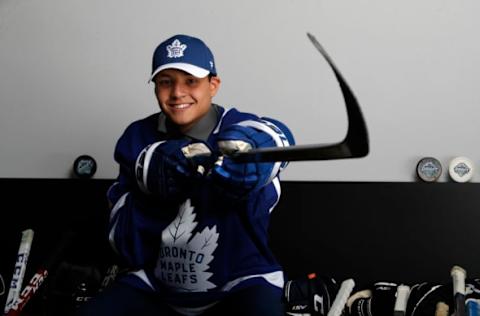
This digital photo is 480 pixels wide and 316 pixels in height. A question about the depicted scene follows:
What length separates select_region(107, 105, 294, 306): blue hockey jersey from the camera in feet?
5.81

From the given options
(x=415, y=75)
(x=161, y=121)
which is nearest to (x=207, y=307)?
(x=161, y=121)

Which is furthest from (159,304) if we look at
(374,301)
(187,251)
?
(374,301)

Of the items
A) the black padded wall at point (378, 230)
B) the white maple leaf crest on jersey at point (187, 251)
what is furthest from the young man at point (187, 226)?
the black padded wall at point (378, 230)

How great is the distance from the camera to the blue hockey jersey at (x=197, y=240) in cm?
177

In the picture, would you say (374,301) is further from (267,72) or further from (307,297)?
(267,72)

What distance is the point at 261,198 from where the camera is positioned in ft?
5.92

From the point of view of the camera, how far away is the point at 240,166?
155 cm

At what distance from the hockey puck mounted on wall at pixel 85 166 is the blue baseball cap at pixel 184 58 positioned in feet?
3.24

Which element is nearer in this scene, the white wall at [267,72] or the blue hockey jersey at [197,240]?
the blue hockey jersey at [197,240]

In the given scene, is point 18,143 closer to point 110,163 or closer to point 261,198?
point 110,163

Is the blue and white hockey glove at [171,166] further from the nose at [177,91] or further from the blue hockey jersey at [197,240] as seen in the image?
the nose at [177,91]

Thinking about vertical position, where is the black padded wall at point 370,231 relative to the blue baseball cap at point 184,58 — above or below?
below

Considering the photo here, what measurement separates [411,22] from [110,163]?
45.6 inches

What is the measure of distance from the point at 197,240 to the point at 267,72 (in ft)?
3.41
